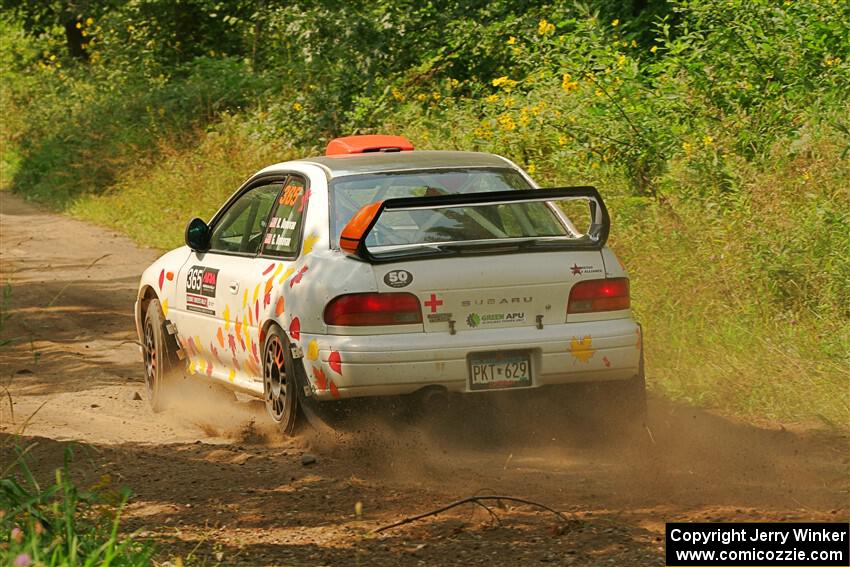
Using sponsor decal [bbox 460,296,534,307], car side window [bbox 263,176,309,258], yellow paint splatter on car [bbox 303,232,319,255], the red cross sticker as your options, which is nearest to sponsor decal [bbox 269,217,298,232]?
car side window [bbox 263,176,309,258]

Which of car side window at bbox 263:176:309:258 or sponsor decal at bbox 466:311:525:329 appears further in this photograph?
car side window at bbox 263:176:309:258

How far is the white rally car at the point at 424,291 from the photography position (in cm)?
677

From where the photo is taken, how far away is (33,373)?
1006cm

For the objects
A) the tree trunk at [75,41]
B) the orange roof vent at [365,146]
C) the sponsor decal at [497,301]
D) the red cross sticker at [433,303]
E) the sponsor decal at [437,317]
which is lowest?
the sponsor decal at [437,317]

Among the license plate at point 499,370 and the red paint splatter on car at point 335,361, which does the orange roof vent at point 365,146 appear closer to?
the red paint splatter on car at point 335,361

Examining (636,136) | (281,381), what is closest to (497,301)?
(281,381)

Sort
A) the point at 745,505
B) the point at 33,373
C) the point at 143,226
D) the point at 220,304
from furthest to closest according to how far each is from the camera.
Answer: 1. the point at 143,226
2. the point at 33,373
3. the point at 220,304
4. the point at 745,505

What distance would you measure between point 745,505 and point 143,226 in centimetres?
1408

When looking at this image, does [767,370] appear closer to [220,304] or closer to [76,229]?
[220,304]

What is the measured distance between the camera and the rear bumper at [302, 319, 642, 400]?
265 inches

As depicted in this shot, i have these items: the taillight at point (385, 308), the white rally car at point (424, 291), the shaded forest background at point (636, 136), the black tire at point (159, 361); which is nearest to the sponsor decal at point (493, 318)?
the white rally car at point (424, 291)

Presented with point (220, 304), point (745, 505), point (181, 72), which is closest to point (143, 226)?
point (181, 72)

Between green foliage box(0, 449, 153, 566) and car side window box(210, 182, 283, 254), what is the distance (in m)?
2.69

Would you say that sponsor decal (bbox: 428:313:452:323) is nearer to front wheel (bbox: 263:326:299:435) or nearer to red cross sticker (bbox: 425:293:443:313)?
→ red cross sticker (bbox: 425:293:443:313)
